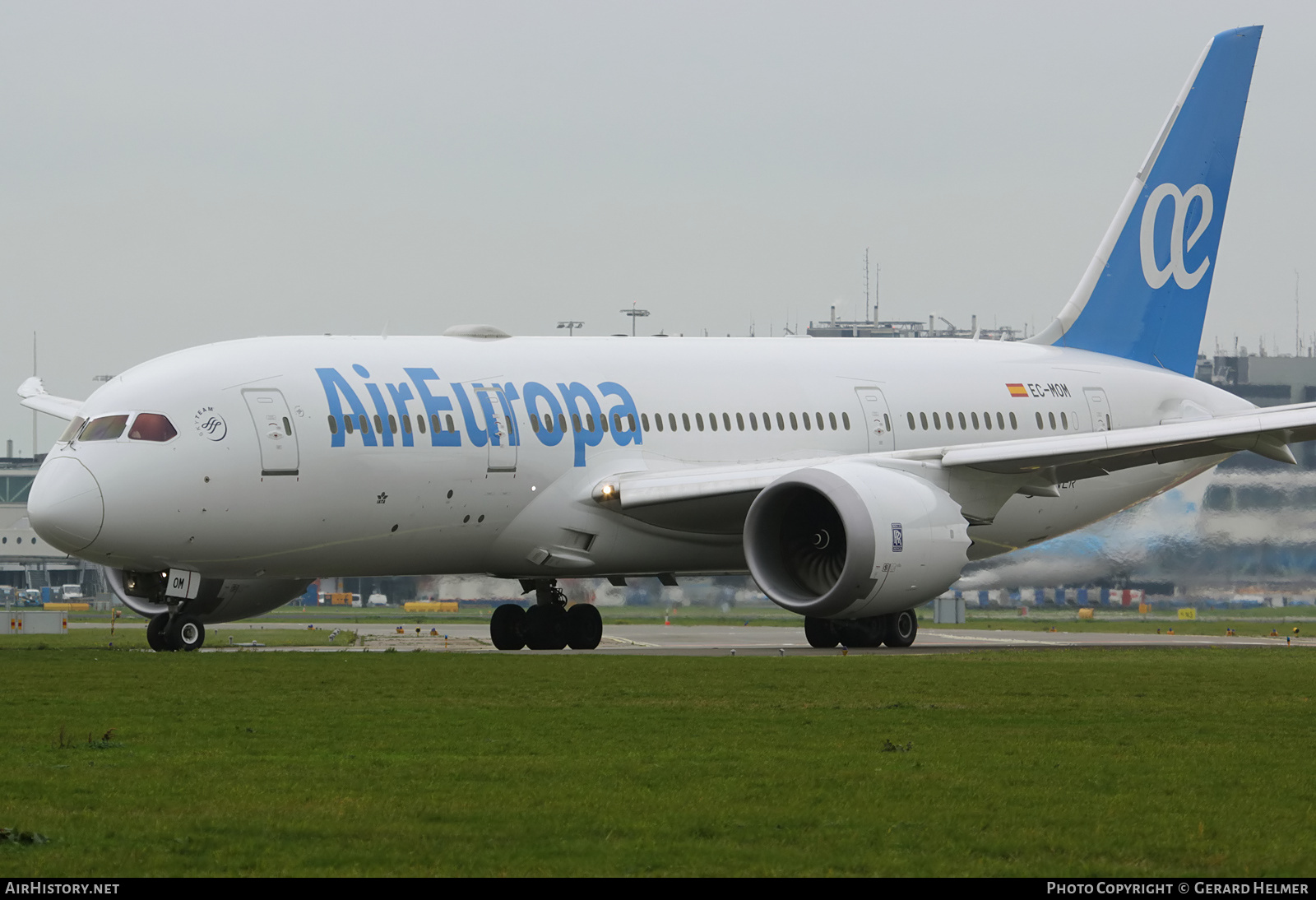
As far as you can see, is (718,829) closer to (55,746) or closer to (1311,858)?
(1311,858)

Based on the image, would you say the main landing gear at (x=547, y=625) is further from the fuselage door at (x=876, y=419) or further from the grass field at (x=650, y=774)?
the grass field at (x=650, y=774)

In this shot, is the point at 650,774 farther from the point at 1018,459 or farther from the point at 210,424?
the point at 1018,459

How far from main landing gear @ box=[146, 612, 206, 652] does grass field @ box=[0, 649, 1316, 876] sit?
4.74 metres

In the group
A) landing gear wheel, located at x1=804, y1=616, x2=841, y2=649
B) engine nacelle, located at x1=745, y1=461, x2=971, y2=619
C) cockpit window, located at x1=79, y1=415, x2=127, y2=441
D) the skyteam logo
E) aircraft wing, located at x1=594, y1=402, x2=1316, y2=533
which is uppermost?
the skyteam logo

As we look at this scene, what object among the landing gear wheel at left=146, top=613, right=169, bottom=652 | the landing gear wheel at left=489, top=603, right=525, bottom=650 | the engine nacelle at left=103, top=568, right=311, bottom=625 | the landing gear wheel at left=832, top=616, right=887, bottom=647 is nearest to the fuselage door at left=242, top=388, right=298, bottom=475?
the landing gear wheel at left=146, top=613, right=169, bottom=652

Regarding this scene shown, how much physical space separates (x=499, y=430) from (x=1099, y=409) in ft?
39.1

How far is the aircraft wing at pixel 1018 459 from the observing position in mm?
26297

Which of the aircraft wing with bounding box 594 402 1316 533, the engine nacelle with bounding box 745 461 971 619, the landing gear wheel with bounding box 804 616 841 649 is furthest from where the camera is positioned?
the landing gear wheel with bounding box 804 616 841 649

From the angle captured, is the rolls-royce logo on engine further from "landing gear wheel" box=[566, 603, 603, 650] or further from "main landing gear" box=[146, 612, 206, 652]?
"landing gear wheel" box=[566, 603, 603, 650]

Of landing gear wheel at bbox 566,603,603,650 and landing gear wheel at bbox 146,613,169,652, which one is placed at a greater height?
landing gear wheel at bbox 146,613,169,652

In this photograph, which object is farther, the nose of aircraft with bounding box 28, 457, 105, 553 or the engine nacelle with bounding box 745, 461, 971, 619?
the engine nacelle with bounding box 745, 461, 971, 619

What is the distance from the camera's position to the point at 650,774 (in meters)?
11.9

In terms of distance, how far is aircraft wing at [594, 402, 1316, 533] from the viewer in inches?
1035

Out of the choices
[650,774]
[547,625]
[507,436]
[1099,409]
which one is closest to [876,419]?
[1099,409]
